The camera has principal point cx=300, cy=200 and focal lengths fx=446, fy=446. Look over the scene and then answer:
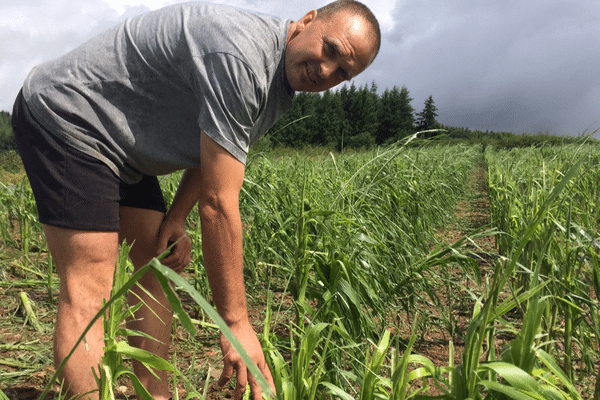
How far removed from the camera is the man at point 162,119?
1.05 m

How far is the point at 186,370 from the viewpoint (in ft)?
5.28

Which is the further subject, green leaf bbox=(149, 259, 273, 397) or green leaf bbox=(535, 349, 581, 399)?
green leaf bbox=(535, 349, 581, 399)

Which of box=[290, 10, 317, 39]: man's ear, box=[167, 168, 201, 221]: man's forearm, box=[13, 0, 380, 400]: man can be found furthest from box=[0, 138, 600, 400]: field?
box=[290, 10, 317, 39]: man's ear

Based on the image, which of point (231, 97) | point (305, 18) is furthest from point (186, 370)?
point (305, 18)

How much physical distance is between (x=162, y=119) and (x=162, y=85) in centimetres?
10

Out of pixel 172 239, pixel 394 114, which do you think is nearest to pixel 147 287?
pixel 172 239

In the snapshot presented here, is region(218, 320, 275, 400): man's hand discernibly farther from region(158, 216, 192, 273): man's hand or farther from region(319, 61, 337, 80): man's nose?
region(319, 61, 337, 80): man's nose

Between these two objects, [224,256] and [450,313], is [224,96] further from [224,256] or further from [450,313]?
[450,313]

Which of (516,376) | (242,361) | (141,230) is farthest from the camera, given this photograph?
(141,230)

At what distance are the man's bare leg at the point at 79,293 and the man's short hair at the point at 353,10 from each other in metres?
0.86

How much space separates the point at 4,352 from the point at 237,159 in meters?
1.37

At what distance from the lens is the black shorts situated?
115 cm

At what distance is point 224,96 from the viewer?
105 centimetres

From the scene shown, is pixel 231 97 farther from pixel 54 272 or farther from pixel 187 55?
pixel 54 272
